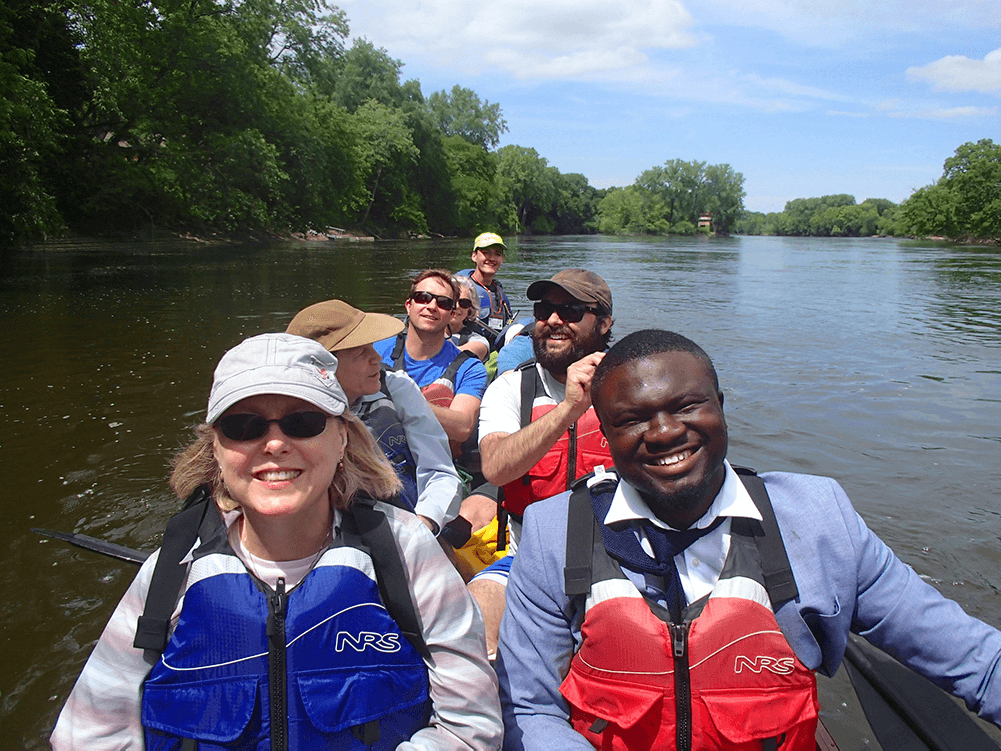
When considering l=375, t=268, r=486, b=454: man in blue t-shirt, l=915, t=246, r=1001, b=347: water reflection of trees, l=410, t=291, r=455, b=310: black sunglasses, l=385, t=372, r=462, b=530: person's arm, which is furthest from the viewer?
l=915, t=246, r=1001, b=347: water reflection of trees

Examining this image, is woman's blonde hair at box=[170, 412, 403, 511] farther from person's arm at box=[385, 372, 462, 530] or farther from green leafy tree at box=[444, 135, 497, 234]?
green leafy tree at box=[444, 135, 497, 234]

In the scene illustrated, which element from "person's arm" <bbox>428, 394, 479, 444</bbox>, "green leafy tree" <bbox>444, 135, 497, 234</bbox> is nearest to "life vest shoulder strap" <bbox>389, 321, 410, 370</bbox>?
"person's arm" <bbox>428, 394, 479, 444</bbox>

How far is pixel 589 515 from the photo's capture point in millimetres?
1682

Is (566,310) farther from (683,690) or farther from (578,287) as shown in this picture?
(683,690)

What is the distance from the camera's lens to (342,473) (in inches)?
72.8

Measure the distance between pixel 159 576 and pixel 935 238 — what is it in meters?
95.5

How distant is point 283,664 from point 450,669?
41cm

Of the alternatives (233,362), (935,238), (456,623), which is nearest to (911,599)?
(456,623)

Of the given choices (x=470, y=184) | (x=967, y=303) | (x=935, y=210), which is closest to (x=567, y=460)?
(x=967, y=303)

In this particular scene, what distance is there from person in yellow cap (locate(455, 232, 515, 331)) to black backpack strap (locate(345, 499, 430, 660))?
5.18 m

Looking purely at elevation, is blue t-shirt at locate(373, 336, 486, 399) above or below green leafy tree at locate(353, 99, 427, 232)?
below

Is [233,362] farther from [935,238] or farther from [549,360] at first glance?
[935,238]

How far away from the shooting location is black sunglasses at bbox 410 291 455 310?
4.23m

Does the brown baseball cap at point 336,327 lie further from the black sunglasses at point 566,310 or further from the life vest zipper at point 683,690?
the life vest zipper at point 683,690
